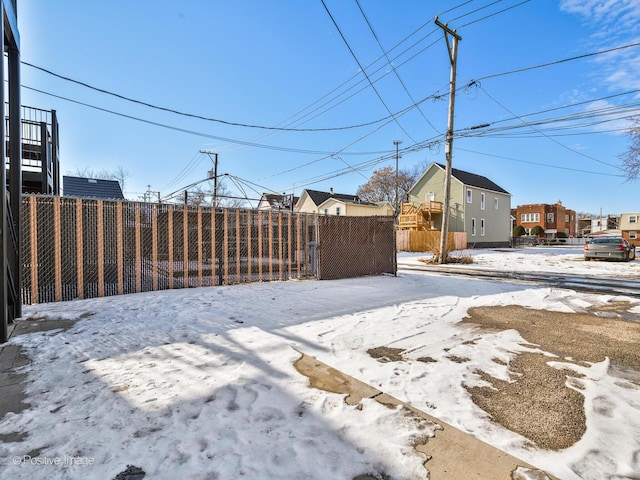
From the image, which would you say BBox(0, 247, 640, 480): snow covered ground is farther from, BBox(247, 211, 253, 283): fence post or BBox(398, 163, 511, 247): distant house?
BBox(398, 163, 511, 247): distant house

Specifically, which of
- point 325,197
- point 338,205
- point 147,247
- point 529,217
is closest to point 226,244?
point 147,247

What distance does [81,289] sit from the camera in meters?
6.07

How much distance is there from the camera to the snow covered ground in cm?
186

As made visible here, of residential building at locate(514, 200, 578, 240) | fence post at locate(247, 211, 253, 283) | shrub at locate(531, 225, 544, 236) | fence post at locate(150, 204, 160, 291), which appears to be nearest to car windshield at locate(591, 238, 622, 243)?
fence post at locate(247, 211, 253, 283)

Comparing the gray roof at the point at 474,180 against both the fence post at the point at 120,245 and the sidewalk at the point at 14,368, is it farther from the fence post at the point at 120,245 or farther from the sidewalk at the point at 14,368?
the sidewalk at the point at 14,368

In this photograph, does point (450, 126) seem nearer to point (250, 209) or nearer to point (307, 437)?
point (250, 209)

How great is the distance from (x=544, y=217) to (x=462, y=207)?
3366cm

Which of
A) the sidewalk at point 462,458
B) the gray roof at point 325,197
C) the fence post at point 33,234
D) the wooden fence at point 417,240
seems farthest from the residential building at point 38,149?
the gray roof at point 325,197

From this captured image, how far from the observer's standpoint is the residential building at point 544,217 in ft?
173

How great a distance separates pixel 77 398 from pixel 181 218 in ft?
16.5

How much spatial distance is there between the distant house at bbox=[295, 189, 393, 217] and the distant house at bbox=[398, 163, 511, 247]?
14.2 feet

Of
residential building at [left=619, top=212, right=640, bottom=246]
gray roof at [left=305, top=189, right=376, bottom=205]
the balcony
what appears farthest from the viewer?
residential building at [left=619, top=212, right=640, bottom=246]

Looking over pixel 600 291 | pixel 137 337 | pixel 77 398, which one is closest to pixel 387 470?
pixel 77 398

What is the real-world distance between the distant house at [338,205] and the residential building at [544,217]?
29981 millimetres
